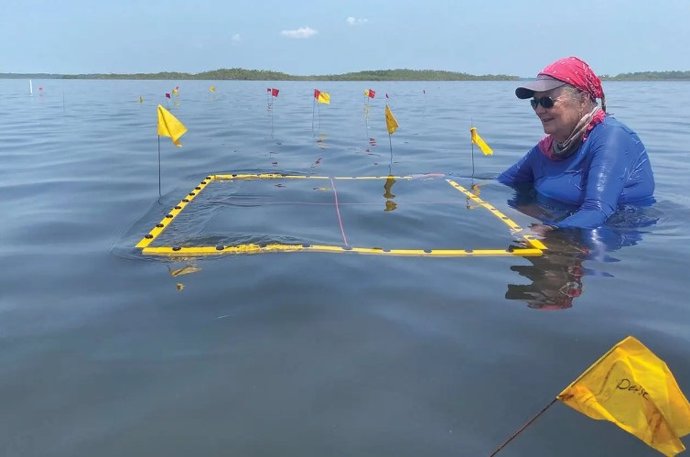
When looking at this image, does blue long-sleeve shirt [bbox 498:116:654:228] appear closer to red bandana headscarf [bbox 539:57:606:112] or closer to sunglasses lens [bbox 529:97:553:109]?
red bandana headscarf [bbox 539:57:606:112]

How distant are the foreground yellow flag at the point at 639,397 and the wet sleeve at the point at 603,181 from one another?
129 inches

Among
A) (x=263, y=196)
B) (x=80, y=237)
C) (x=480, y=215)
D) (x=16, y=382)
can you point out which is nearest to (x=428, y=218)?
(x=480, y=215)

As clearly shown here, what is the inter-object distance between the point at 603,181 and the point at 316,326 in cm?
310

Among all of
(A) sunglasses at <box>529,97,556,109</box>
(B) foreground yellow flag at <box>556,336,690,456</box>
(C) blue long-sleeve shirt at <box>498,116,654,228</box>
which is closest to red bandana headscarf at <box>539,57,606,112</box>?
(A) sunglasses at <box>529,97,556,109</box>

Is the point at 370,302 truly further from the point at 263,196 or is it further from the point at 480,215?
the point at 263,196

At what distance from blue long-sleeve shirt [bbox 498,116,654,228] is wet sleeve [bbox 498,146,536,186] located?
137 millimetres

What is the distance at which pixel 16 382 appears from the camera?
266 cm

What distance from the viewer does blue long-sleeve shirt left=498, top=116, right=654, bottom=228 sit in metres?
4.73

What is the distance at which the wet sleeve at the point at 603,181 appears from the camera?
4660 millimetres

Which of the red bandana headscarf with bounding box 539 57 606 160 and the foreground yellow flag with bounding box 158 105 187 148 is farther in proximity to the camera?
the foreground yellow flag with bounding box 158 105 187 148

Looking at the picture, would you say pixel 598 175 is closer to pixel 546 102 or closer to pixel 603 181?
pixel 603 181

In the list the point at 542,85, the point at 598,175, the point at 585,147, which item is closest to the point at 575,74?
the point at 542,85

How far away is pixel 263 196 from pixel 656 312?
4.58m

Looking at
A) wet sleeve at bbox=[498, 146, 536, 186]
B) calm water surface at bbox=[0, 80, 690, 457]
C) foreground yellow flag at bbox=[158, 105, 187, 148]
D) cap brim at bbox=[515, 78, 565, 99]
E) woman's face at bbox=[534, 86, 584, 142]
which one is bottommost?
calm water surface at bbox=[0, 80, 690, 457]
